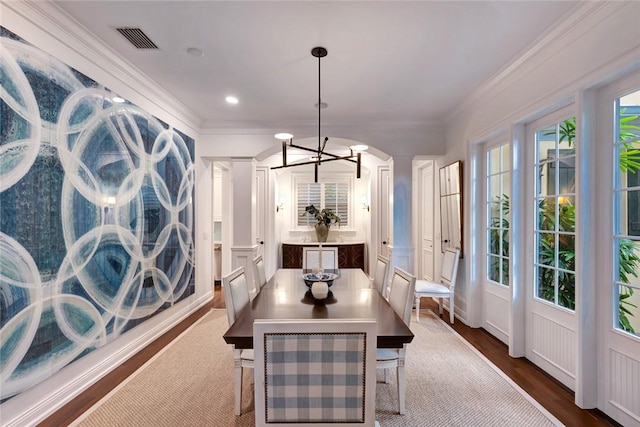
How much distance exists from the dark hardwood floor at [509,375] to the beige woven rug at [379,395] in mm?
83

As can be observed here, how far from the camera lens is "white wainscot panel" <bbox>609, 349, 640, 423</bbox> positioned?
183 centimetres

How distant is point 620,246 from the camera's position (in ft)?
6.44

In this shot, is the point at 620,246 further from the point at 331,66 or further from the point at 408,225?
the point at 408,225

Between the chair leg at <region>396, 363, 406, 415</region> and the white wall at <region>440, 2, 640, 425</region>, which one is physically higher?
the white wall at <region>440, 2, 640, 425</region>

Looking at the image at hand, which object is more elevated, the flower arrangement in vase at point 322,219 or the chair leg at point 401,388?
the flower arrangement in vase at point 322,219

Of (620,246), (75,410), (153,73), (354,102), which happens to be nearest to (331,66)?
(354,102)

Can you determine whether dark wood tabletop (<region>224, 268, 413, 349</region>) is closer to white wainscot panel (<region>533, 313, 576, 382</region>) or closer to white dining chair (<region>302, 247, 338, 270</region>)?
white dining chair (<region>302, 247, 338, 270</region>)

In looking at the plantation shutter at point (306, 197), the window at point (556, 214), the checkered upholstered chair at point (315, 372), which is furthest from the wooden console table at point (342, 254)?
the checkered upholstered chair at point (315, 372)

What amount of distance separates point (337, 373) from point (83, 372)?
2237 mm

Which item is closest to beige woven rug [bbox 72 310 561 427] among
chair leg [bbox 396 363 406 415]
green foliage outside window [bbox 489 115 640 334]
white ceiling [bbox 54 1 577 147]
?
chair leg [bbox 396 363 406 415]

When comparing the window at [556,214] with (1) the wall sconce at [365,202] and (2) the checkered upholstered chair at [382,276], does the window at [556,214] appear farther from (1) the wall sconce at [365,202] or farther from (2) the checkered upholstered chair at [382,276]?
(1) the wall sconce at [365,202]

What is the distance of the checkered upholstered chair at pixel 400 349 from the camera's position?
2059 mm

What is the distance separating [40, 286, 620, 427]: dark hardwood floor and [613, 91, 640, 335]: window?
25.3 inches

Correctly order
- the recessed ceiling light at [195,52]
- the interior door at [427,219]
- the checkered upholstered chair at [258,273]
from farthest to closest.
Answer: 1. the interior door at [427,219]
2. the checkered upholstered chair at [258,273]
3. the recessed ceiling light at [195,52]
